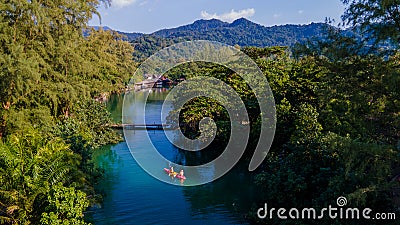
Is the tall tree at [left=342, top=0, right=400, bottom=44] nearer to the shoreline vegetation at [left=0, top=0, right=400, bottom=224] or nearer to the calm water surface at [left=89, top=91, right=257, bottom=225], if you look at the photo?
the shoreline vegetation at [left=0, top=0, right=400, bottom=224]

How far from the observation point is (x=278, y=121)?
1335 cm

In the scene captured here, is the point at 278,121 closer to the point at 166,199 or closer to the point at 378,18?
the point at 166,199

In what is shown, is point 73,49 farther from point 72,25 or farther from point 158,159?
point 158,159

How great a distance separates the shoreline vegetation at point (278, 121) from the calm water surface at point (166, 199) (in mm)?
850

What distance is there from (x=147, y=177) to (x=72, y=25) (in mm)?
6459

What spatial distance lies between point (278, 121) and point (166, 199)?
16.7 feet

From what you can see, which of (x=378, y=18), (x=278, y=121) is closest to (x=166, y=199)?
(x=278, y=121)

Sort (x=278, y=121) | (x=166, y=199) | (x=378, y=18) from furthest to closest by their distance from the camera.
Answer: (x=278, y=121), (x=166, y=199), (x=378, y=18)

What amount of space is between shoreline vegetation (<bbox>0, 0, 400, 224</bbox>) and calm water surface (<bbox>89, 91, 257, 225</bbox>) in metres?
0.85

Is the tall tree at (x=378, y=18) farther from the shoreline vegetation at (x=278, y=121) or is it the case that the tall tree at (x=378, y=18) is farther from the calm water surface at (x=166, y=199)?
the calm water surface at (x=166, y=199)

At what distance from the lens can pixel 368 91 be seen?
673 centimetres

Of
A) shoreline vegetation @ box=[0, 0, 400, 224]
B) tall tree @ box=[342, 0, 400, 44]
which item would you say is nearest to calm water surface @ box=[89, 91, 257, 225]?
shoreline vegetation @ box=[0, 0, 400, 224]

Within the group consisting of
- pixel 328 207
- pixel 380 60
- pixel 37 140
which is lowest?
pixel 328 207

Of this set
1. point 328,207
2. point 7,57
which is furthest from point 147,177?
point 328,207
